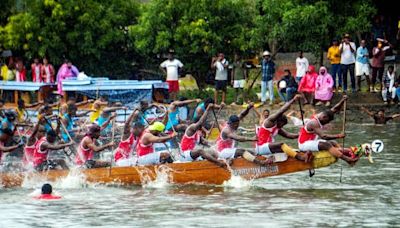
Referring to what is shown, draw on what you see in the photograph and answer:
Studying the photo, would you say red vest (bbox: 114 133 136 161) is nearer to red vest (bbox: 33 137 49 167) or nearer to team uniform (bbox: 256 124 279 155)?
red vest (bbox: 33 137 49 167)

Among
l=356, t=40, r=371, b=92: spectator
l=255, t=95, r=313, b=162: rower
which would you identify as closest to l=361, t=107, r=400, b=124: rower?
l=356, t=40, r=371, b=92: spectator

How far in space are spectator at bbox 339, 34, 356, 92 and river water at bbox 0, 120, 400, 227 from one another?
28.4 ft

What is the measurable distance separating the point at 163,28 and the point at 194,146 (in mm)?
12344

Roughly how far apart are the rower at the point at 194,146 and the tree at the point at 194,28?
10.9m

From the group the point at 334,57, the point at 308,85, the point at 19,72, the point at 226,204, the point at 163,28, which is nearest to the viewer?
the point at 226,204

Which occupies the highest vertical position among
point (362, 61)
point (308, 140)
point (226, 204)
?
point (362, 61)

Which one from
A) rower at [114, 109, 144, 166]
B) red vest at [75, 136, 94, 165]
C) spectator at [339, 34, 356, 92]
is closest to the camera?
red vest at [75, 136, 94, 165]

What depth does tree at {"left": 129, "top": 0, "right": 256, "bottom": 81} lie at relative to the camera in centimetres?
3562

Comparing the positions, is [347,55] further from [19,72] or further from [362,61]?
[19,72]

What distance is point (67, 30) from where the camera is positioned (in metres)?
37.6

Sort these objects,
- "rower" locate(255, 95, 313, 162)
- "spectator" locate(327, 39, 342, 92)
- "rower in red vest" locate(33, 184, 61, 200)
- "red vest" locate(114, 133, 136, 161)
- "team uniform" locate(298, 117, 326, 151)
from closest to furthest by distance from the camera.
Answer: "rower in red vest" locate(33, 184, 61, 200)
"team uniform" locate(298, 117, 326, 151)
"rower" locate(255, 95, 313, 162)
"red vest" locate(114, 133, 136, 161)
"spectator" locate(327, 39, 342, 92)

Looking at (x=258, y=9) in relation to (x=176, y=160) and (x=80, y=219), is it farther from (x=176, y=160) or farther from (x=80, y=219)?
(x=80, y=219)

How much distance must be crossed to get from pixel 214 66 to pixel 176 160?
35.7ft

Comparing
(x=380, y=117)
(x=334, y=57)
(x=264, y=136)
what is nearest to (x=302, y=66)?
(x=334, y=57)
